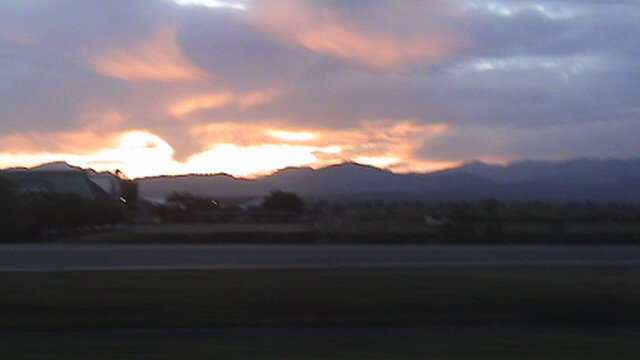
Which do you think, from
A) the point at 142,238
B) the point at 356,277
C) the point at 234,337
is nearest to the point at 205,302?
the point at 234,337

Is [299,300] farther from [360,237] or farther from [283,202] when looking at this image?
[283,202]

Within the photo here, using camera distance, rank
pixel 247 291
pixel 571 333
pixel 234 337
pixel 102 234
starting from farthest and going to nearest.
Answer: pixel 102 234
pixel 247 291
pixel 571 333
pixel 234 337

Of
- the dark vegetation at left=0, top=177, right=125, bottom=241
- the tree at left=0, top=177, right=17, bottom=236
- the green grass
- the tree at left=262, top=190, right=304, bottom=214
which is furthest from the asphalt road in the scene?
the tree at left=262, top=190, right=304, bottom=214

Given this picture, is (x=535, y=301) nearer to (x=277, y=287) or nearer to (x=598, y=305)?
(x=598, y=305)

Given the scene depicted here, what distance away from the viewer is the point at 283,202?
164ft

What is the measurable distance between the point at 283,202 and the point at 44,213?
17.3m

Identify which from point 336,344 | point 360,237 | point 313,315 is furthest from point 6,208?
point 336,344

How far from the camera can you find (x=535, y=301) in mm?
15523

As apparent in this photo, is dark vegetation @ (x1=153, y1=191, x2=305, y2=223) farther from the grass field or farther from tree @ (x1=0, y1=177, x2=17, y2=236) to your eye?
the grass field

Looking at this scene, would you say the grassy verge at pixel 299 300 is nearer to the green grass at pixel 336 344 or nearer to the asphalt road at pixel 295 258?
the green grass at pixel 336 344

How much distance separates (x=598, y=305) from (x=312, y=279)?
4851 millimetres

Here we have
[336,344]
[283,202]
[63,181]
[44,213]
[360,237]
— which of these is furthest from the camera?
[283,202]

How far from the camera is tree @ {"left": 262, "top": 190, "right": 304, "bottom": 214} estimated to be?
4956 cm

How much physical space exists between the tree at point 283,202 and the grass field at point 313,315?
31.1 m
